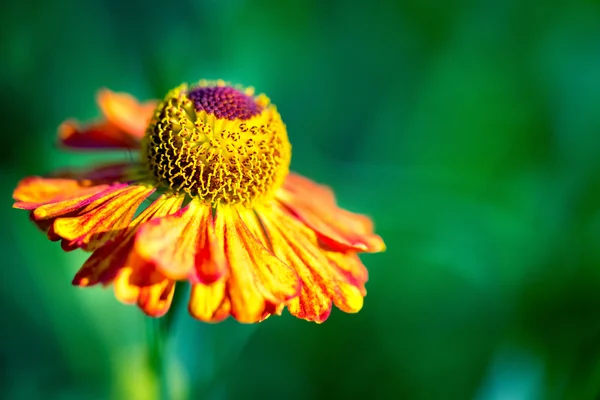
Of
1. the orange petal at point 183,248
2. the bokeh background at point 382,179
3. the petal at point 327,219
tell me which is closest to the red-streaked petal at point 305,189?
the petal at point 327,219

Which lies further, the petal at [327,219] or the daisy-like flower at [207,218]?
the petal at [327,219]

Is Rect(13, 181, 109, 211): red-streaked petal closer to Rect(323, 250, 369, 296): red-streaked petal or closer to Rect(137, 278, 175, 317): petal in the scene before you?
Rect(137, 278, 175, 317): petal

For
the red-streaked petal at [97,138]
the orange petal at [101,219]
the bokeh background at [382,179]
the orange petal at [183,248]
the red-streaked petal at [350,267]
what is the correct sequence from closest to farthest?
the orange petal at [183,248] → the orange petal at [101,219] → the red-streaked petal at [350,267] → the red-streaked petal at [97,138] → the bokeh background at [382,179]

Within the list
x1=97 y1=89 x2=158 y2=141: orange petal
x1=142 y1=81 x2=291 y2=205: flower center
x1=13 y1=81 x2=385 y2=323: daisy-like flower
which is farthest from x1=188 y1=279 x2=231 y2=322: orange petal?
x1=97 y1=89 x2=158 y2=141: orange petal

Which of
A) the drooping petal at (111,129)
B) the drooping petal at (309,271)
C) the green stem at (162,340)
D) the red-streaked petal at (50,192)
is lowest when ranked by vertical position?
the green stem at (162,340)

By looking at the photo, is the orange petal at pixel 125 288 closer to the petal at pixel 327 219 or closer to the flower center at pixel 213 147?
the flower center at pixel 213 147

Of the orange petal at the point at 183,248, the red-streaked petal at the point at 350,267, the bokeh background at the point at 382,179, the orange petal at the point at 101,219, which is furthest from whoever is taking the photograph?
the bokeh background at the point at 382,179
